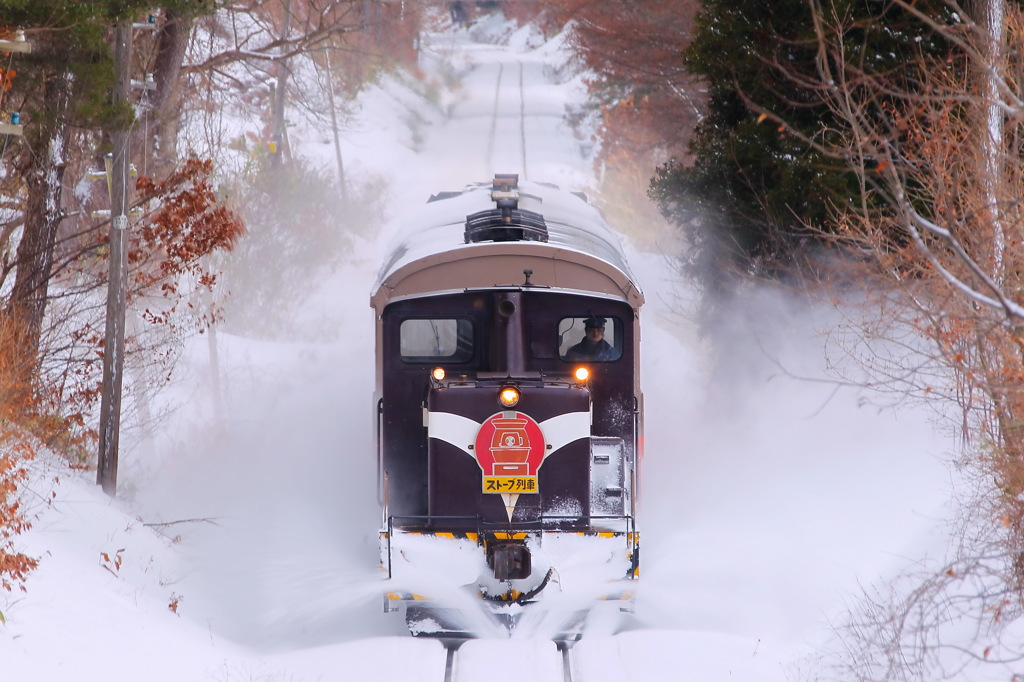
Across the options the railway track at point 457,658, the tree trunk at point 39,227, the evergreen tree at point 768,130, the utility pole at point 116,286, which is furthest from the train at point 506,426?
the tree trunk at point 39,227

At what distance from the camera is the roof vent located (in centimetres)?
1014

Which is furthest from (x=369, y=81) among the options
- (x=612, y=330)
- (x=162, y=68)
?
(x=612, y=330)

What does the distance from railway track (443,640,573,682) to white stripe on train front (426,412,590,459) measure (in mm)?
1704

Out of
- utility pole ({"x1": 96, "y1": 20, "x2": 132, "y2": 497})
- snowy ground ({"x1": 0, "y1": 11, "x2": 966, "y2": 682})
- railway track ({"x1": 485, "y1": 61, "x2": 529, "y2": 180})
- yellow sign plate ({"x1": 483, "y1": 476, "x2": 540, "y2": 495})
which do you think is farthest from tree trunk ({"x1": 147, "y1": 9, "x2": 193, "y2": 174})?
railway track ({"x1": 485, "y1": 61, "x2": 529, "y2": 180})

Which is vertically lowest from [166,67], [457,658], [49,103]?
[457,658]

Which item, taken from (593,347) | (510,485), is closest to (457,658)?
(510,485)

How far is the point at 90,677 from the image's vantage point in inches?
307

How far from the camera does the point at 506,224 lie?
408 inches

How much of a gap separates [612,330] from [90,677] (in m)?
Result: 5.34

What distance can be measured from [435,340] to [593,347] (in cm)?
150

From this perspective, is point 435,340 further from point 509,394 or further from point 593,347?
point 593,347

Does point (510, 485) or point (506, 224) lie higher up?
point (506, 224)

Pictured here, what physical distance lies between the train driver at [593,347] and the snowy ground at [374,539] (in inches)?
59.1

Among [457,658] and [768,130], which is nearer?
[457,658]
